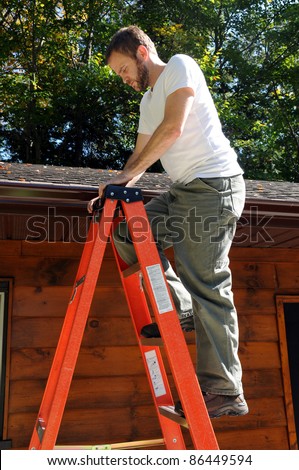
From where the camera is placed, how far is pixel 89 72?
13.5m

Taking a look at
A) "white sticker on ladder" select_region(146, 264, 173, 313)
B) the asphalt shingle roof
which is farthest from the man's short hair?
"white sticker on ladder" select_region(146, 264, 173, 313)

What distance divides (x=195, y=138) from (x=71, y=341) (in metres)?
1.03

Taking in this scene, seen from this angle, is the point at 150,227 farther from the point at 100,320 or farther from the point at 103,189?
the point at 100,320

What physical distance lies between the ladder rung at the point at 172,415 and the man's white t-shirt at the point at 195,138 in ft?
3.26

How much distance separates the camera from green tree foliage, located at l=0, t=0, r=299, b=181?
13.8 meters

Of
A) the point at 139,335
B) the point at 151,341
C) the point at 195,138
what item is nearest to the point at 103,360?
the point at 139,335

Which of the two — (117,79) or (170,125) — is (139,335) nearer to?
(170,125)

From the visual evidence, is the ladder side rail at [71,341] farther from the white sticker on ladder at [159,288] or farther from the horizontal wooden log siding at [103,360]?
the horizontal wooden log siding at [103,360]

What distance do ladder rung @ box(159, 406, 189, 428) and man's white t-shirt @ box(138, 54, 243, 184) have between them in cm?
99

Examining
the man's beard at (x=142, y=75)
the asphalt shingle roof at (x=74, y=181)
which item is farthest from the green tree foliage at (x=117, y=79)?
the man's beard at (x=142, y=75)

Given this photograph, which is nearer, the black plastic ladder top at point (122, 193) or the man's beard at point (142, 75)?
the black plastic ladder top at point (122, 193)

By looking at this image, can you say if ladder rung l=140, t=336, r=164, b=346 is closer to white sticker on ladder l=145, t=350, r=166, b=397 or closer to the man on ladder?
the man on ladder

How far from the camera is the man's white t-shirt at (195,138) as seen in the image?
2.23 metres
